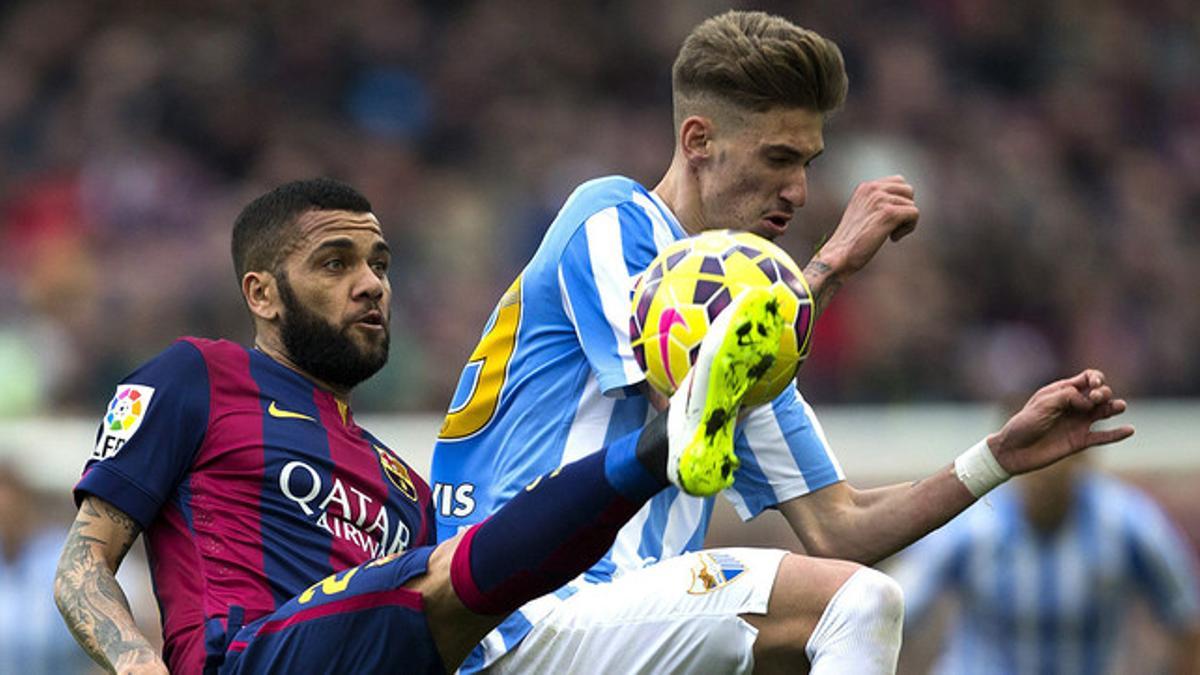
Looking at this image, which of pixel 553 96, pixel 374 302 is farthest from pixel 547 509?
pixel 553 96

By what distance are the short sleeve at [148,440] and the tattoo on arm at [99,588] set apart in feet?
0.16

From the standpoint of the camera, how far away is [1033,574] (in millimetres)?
8680

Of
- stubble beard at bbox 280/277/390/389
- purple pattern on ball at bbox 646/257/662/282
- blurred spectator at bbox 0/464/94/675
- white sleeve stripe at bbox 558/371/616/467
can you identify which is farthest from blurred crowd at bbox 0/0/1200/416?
purple pattern on ball at bbox 646/257/662/282

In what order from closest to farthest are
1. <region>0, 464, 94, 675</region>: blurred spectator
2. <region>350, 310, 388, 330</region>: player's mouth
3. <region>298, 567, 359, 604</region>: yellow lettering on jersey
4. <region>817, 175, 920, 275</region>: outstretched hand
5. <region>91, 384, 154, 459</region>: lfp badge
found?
<region>298, 567, 359, 604</region>: yellow lettering on jersey, <region>817, 175, 920, 275</region>: outstretched hand, <region>91, 384, 154, 459</region>: lfp badge, <region>350, 310, 388, 330</region>: player's mouth, <region>0, 464, 94, 675</region>: blurred spectator

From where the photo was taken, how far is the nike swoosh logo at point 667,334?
15.4 ft

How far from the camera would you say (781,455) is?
5617 millimetres

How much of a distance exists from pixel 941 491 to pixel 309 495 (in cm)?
166

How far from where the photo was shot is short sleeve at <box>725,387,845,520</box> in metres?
5.60

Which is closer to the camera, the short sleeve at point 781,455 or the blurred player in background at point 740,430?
the blurred player in background at point 740,430

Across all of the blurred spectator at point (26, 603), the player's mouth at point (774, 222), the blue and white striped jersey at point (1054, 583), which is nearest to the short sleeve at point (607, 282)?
the player's mouth at point (774, 222)

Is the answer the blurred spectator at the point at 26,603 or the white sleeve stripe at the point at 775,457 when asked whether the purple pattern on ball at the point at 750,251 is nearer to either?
the white sleeve stripe at the point at 775,457

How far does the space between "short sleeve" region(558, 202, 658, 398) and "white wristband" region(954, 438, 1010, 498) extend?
98cm

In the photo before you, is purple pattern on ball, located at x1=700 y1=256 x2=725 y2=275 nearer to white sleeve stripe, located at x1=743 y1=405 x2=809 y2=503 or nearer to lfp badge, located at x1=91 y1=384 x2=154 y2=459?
white sleeve stripe, located at x1=743 y1=405 x2=809 y2=503

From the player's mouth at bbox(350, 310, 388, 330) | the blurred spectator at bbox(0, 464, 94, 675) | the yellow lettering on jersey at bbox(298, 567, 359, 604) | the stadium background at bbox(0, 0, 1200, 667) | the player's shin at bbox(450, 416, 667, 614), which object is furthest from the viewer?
the stadium background at bbox(0, 0, 1200, 667)
